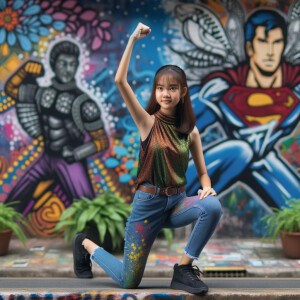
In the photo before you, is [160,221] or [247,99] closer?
[160,221]

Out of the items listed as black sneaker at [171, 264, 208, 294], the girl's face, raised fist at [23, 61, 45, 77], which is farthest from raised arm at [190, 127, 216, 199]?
raised fist at [23, 61, 45, 77]

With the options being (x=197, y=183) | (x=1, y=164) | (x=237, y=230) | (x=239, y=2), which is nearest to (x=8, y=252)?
(x=1, y=164)

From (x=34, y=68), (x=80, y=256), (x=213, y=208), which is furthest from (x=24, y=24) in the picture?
(x=213, y=208)

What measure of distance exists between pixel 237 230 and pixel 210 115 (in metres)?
1.90

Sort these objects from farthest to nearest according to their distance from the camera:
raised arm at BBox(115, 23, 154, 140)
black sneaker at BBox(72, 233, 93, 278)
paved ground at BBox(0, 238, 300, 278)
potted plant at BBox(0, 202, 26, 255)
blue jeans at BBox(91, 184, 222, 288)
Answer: potted plant at BBox(0, 202, 26, 255)
paved ground at BBox(0, 238, 300, 278)
black sneaker at BBox(72, 233, 93, 278)
blue jeans at BBox(91, 184, 222, 288)
raised arm at BBox(115, 23, 154, 140)

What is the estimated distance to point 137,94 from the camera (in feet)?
26.1

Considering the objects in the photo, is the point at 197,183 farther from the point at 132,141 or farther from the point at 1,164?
the point at 1,164

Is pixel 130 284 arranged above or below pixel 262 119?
below

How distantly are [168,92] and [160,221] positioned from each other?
3.38 ft

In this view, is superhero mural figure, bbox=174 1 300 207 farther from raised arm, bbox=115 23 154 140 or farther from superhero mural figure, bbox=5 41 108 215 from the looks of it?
raised arm, bbox=115 23 154 140

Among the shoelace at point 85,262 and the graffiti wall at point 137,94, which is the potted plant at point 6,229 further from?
the shoelace at point 85,262

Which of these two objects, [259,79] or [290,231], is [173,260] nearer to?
[290,231]

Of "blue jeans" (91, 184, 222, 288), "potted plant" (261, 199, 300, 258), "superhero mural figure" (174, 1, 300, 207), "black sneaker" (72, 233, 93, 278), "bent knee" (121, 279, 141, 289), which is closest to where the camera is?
"blue jeans" (91, 184, 222, 288)

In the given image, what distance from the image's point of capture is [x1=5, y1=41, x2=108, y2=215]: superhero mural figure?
7945mm
